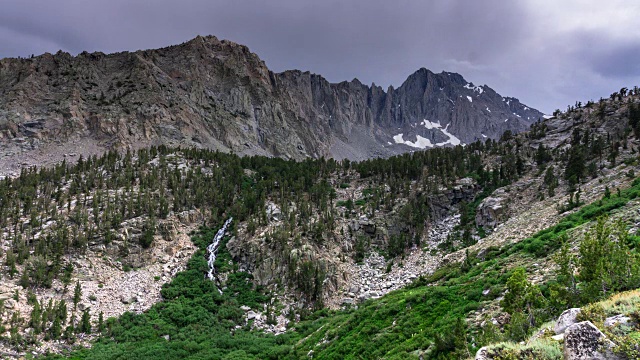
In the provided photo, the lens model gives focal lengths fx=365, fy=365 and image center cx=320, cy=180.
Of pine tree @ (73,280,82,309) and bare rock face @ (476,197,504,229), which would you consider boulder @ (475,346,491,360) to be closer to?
bare rock face @ (476,197,504,229)

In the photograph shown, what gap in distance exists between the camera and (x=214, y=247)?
5262 centimetres

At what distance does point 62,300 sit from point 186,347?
14.6 metres

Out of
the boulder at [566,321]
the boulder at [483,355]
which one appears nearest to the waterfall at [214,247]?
the boulder at [483,355]

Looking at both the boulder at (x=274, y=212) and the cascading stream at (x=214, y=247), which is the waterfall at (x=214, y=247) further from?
the boulder at (x=274, y=212)

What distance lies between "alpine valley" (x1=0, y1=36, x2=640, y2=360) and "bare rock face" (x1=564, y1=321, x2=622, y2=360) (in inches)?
1.1

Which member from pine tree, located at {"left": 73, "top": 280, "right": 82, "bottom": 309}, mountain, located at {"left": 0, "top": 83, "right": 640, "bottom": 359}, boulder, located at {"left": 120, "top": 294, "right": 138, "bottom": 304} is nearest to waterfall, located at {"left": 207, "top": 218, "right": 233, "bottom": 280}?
mountain, located at {"left": 0, "top": 83, "right": 640, "bottom": 359}

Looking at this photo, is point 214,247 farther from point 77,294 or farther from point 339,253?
point 339,253

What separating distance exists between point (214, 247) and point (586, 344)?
5041 centimetres

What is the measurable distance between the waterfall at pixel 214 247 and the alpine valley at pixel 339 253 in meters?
0.25

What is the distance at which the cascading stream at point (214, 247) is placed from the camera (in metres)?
47.8

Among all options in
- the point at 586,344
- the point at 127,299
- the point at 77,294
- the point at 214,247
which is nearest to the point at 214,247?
the point at 214,247

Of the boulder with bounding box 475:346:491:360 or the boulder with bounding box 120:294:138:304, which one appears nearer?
the boulder with bounding box 475:346:491:360

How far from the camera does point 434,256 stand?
4497 cm

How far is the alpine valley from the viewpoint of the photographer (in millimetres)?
13703
